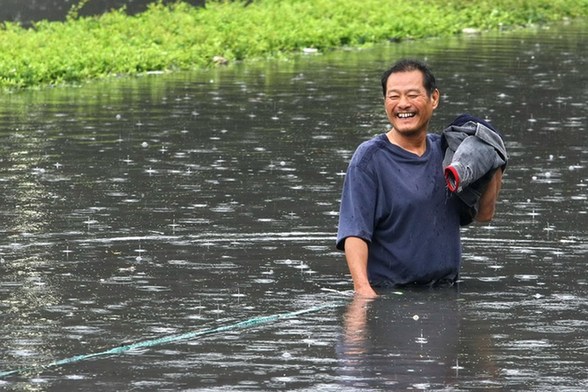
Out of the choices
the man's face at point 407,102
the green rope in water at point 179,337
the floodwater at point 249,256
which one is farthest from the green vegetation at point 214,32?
the man's face at point 407,102

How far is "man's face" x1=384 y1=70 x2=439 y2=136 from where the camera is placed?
7.36 metres

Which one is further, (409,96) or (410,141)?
(410,141)

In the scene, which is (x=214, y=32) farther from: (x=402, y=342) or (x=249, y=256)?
(x=402, y=342)

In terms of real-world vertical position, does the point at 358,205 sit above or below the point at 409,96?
below

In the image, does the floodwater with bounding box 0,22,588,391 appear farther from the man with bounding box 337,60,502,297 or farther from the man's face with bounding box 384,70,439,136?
the man's face with bounding box 384,70,439,136

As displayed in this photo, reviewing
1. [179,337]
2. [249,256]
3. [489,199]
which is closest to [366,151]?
[489,199]

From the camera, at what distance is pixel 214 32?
24219mm

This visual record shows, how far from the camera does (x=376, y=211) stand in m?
7.46

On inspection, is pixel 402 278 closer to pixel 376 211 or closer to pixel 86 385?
pixel 376 211

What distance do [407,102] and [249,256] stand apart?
2304mm

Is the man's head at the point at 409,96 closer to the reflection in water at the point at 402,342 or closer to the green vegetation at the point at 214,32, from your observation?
the reflection in water at the point at 402,342

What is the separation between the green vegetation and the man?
39.4 feet

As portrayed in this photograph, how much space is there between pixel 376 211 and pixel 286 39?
58.0 ft

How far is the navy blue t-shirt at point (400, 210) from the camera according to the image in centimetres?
739
